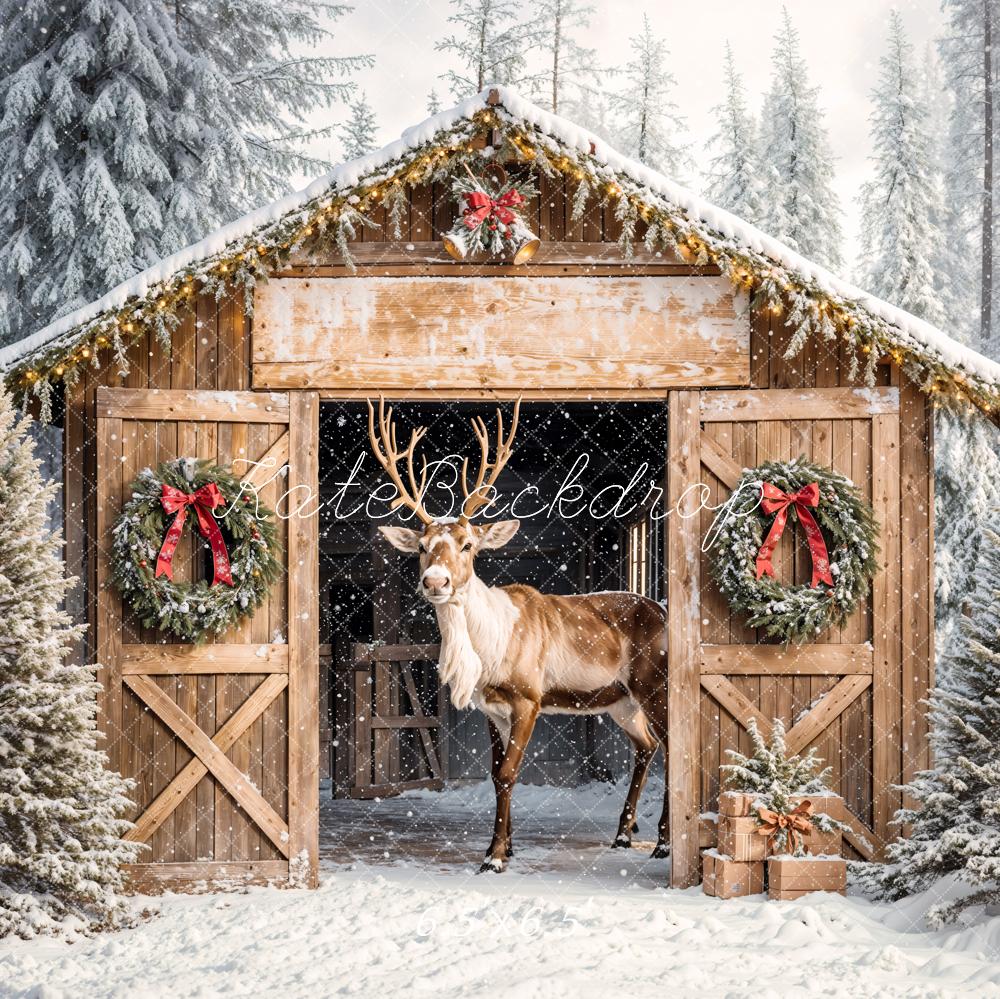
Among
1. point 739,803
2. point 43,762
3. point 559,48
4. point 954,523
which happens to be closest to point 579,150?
point 739,803

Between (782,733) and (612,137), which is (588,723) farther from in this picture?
(612,137)

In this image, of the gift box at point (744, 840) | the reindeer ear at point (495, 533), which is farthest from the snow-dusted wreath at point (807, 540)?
the reindeer ear at point (495, 533)

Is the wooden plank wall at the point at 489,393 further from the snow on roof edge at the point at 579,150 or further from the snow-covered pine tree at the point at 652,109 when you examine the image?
the snow-covered pine tree at the point at 652,109

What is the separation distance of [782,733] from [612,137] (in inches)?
817

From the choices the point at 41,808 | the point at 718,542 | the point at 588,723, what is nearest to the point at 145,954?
the point at 41,808

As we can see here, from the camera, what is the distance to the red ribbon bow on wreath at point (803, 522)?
8000 millimetres

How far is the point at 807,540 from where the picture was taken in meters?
8.15

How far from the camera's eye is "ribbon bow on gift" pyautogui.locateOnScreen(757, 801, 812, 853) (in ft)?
24.8

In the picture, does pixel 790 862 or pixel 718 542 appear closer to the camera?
pixel 790 862

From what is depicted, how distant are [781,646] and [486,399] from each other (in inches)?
96.1

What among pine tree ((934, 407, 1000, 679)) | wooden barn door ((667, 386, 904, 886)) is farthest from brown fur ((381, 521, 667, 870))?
pine tree ((934, 407, 1000, 679))

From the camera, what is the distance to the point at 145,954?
6590mm

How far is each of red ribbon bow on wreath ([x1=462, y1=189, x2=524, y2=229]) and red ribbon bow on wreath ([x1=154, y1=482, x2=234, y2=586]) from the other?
2311 mm

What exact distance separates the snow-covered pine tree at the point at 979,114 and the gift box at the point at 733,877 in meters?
15.1
